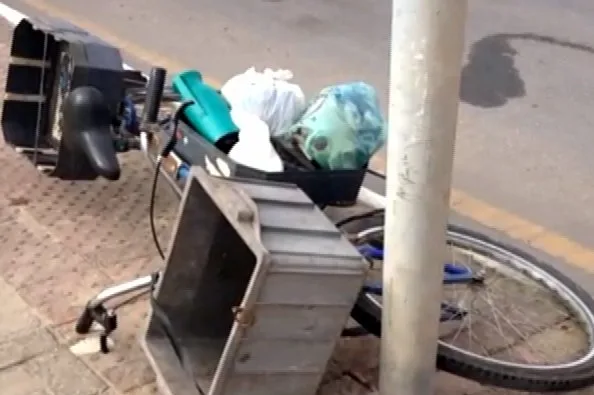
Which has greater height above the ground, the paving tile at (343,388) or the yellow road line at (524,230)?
the yellow road line at (524,230)

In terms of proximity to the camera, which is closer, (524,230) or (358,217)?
(358,217)

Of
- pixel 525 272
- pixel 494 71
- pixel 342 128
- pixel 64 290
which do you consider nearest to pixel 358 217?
pixel 342 128

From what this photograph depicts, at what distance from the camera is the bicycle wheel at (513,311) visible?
10.0 feet

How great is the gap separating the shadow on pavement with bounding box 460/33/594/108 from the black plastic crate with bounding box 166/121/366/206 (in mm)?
2169

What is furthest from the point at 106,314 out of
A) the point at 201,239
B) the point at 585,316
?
the point at 585,316

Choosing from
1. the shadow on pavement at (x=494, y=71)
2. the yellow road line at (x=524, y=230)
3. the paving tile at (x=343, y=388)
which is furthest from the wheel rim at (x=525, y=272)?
the shadow on pavement at (x=494, y=71)

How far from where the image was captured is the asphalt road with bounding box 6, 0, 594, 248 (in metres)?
4.45

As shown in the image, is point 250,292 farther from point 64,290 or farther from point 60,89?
point 60,89

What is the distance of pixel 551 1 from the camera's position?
7.00 meters

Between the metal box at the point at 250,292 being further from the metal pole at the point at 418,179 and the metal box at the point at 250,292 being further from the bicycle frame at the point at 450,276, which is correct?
the bicycle frame at the point at 450,276

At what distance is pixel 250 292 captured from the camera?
244 centimetres

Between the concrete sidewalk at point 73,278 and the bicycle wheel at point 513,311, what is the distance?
0.18 metres

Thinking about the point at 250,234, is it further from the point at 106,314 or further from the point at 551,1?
the point at 551,1

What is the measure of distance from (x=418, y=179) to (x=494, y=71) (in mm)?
3460
